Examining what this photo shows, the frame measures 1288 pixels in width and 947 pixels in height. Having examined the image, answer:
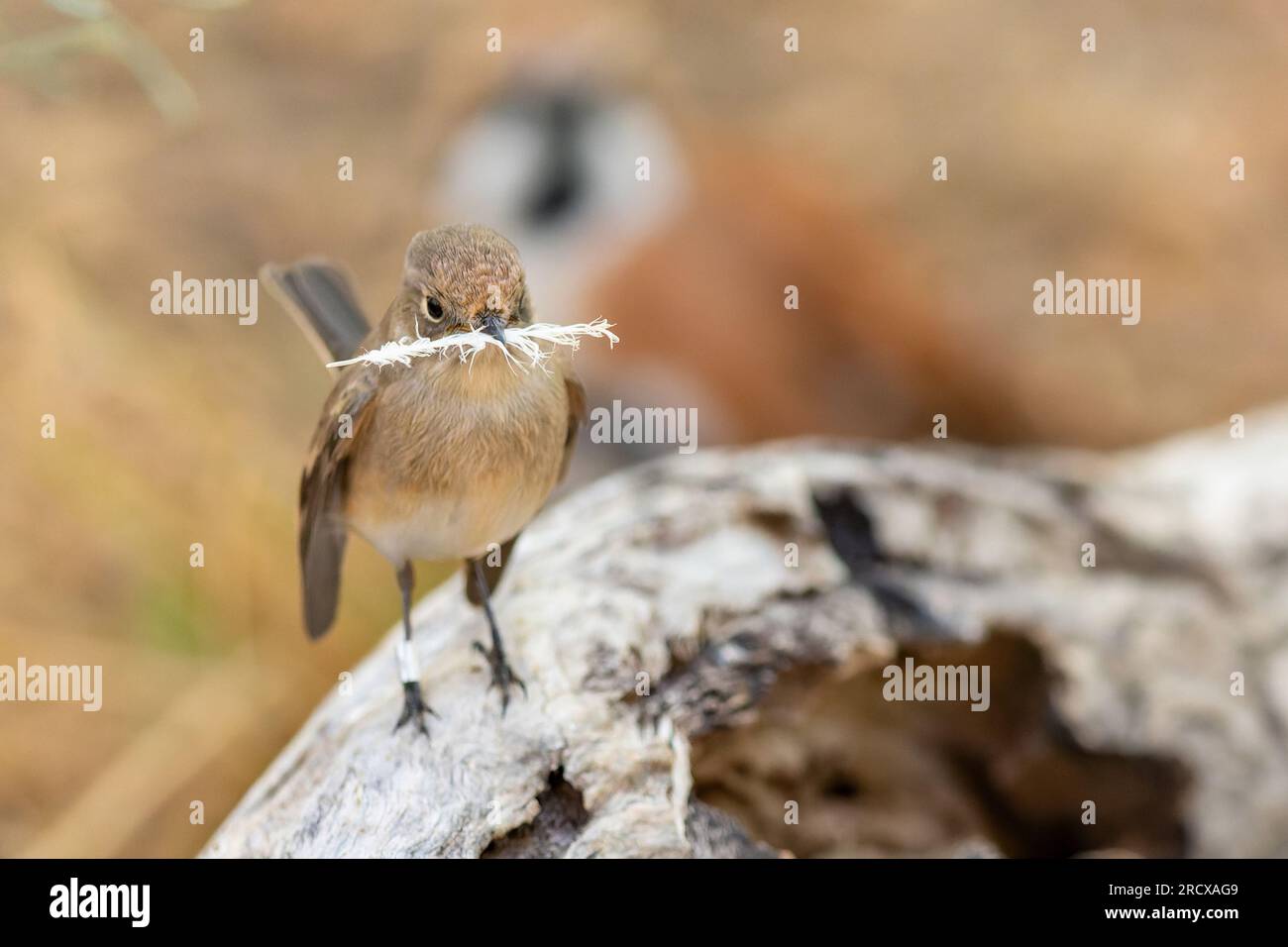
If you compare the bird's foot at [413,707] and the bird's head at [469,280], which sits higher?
the bird's head at [469,280]

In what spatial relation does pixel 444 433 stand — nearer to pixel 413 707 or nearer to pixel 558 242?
pixel 413 707

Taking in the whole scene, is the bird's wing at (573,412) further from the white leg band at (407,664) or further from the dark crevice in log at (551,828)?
the dark crevice in log at (551,828)

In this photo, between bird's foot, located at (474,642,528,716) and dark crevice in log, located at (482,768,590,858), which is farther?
bird's foot, located at (474,642,528,716)

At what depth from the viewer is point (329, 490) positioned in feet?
8.93

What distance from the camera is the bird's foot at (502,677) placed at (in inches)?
102

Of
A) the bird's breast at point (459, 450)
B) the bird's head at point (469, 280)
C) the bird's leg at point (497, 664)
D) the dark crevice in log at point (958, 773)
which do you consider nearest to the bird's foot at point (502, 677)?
the bird's leg at point (497, 664)

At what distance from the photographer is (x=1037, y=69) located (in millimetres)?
5984

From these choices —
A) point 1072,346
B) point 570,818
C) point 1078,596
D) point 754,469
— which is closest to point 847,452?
point 754,469

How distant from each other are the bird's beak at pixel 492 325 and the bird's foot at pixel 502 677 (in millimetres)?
767

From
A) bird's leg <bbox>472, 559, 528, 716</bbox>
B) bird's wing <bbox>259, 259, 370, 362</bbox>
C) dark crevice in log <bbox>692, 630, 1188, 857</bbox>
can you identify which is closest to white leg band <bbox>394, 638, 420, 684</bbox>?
bird's leg <bbox>472, 559, 528, 716</bbox>

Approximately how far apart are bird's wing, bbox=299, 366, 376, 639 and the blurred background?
625mm

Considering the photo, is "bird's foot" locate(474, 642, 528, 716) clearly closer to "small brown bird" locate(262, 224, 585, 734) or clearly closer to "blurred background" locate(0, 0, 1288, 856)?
"small brown bird" locate(262, 224, 585, 734)

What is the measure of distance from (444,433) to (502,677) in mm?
548

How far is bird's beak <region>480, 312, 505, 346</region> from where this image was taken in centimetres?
219
